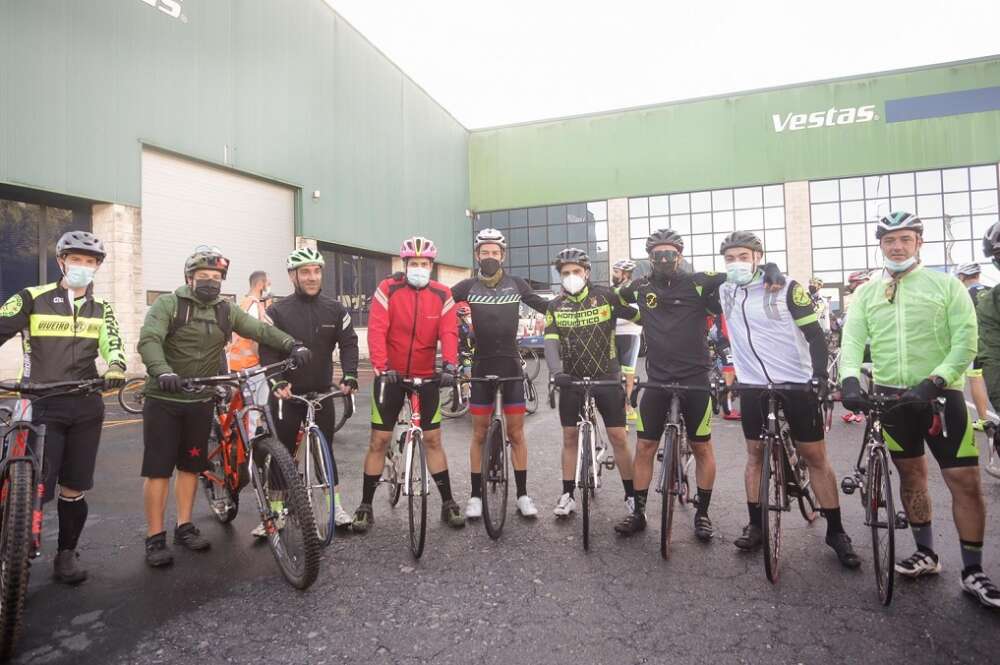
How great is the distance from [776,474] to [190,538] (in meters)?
4.21

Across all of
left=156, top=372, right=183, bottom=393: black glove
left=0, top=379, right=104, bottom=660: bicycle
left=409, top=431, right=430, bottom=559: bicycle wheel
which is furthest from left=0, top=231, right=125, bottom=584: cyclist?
left=409, top=431, right=430, bottom=559: bicycle wheel

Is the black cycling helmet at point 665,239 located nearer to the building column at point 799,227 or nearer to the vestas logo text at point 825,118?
the building column at point 799,227

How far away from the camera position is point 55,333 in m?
3.81

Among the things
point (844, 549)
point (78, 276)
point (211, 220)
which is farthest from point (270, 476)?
point (211, 220)

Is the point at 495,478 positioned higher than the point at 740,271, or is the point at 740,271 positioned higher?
the point at 740,271

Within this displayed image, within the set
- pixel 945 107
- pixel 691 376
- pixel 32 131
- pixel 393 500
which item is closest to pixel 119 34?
pixel 32 131

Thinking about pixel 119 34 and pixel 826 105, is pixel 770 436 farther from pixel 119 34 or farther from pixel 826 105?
pixel 826 105

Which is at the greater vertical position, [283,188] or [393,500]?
[283,188]

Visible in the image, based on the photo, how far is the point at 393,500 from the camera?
5207 mm

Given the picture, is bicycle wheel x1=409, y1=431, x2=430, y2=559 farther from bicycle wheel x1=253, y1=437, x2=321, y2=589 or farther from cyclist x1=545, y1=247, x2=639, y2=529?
cyclist x1=545, y1=247, x2=639, y2=529

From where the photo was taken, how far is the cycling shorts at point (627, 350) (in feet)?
25.2

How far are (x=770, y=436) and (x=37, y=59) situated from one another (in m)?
16.1

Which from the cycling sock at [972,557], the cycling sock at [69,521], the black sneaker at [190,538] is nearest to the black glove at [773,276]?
the cycling sock at [972,557]

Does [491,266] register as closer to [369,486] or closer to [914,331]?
[369,486]
